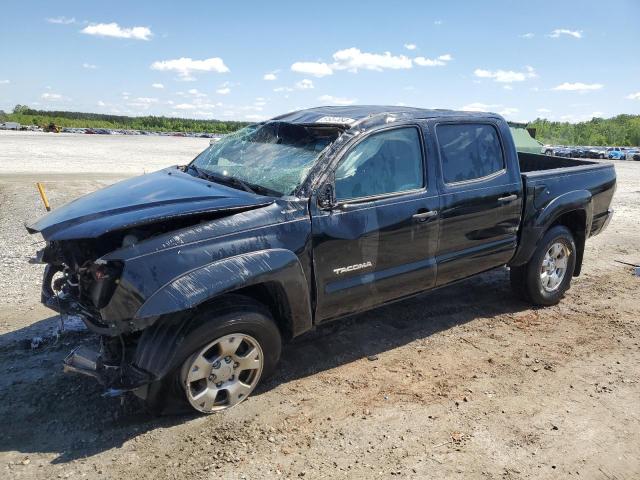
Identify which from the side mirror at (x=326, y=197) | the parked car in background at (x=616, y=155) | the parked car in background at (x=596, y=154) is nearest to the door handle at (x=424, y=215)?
the side mirror at (x=326, y=197)

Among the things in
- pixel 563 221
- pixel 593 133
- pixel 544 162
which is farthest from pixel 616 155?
pixel 563 221

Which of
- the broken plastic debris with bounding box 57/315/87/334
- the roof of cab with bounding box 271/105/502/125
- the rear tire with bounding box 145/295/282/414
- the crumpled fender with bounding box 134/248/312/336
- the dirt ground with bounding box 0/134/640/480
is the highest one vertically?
the roof of cab with bounding box 271/105/502/125

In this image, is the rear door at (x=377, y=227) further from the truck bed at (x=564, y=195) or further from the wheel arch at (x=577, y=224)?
the wheel arch at (x=577, y=224)

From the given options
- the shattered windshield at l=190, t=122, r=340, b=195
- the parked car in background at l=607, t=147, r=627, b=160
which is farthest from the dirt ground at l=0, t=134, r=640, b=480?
the parked car in background at l=607, t=147, r=627, b=160

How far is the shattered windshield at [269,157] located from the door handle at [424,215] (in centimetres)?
88

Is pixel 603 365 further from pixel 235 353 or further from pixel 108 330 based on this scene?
pixel 108 330

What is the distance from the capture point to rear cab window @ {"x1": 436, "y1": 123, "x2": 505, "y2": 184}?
4328mm

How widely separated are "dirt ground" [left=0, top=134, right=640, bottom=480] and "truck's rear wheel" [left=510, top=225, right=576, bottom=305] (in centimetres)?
20

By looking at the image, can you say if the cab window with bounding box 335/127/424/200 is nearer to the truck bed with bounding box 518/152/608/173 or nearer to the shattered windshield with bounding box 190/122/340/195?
the shattered windshield with bounding box 190/122/340/195

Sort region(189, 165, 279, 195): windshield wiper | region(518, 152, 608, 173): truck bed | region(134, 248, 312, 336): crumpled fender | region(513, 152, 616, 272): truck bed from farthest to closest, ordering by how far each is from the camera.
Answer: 1. region(518, 152, 608, 173): truck bed
2. region(513, 152, 616, 272): truck bed
3. region(189, 165, 279, 195): windshield wiper
4. region(134, 248, 312, 336): crumpled fender

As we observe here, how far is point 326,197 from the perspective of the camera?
3.59 m

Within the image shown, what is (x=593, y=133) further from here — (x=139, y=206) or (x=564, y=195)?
(x=139, y=206)

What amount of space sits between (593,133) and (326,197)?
62802 mm

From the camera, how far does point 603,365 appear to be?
167 inches
